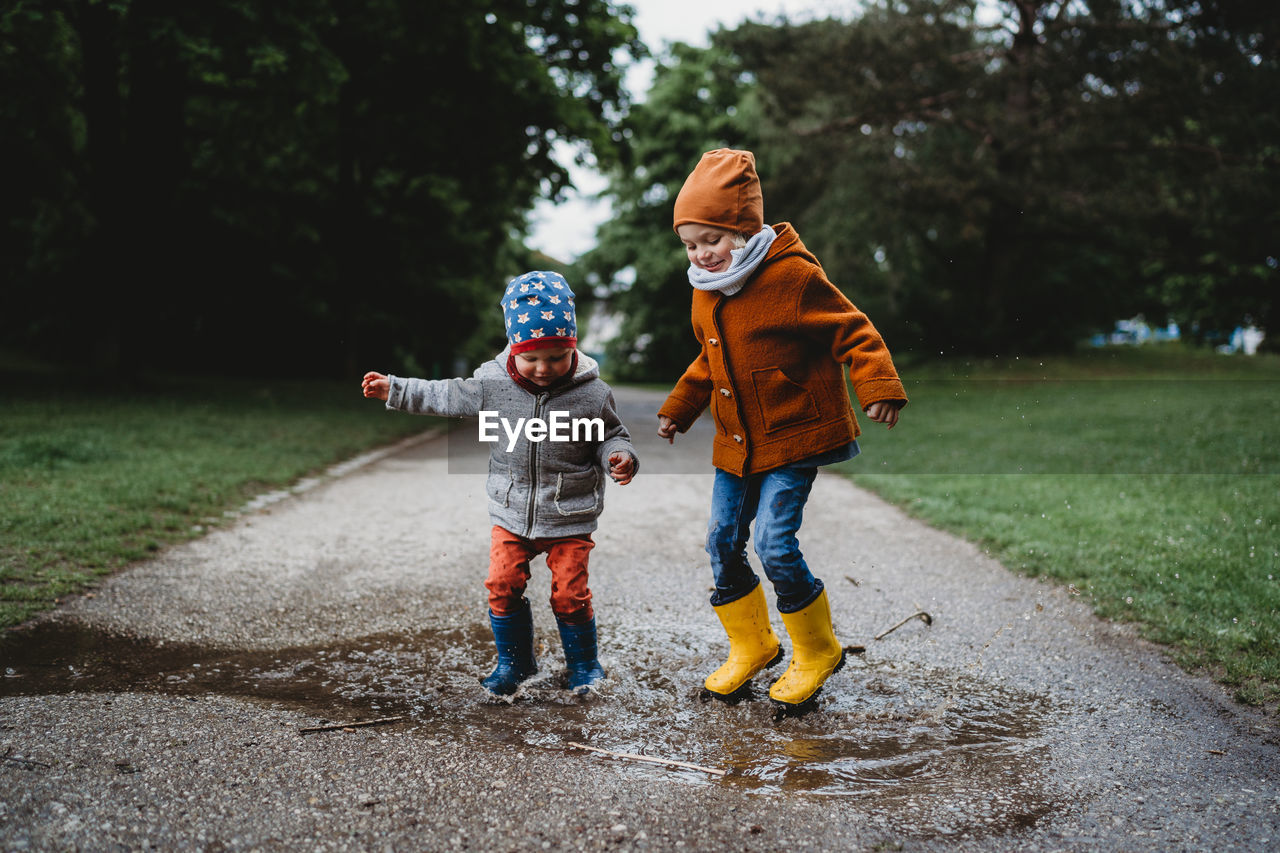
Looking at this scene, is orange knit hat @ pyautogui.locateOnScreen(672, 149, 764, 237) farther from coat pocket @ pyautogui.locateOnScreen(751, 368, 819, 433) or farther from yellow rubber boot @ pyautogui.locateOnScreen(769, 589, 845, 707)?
yellow rubber boot @ pyautogui.locateOnScreen(769, 589, 845, 707)

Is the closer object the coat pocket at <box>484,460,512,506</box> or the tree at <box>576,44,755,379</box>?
the coat pocket at <box>484,460,512,506</box>

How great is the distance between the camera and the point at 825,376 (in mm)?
3340

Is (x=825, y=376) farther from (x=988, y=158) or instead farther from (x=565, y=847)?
(x=988, y=158)

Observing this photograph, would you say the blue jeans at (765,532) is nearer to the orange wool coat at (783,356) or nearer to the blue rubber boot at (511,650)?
the orange wool coat at (783,356)

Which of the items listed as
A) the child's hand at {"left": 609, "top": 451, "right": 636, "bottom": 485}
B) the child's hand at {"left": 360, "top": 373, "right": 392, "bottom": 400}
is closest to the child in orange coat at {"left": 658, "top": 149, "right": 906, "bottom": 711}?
the child's hand at {"left": 609, "top": 451, "right": 636, "bottom": 485}

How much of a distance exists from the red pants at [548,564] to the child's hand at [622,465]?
0.31 meters

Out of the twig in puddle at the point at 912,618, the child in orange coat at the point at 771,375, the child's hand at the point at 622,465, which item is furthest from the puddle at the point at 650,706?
the child's hand at the point at 622,465

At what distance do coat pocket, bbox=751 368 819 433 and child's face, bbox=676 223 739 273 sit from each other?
406mm

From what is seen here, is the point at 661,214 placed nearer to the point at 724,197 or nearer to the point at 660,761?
the point at 724,197

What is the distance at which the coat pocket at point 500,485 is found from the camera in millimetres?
3492

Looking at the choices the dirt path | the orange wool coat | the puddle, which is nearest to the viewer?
the dirt path

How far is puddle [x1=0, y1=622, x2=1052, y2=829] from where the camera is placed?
279cm

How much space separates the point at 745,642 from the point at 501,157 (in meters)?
15.5

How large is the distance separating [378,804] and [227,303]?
28.9m
